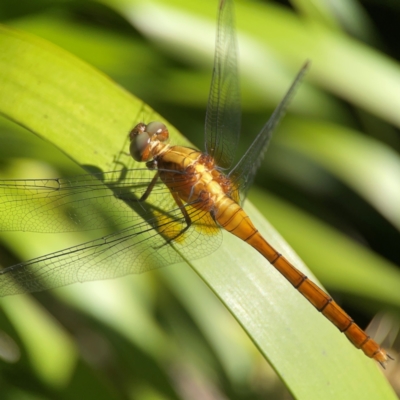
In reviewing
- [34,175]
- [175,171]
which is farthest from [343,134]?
[34,175]

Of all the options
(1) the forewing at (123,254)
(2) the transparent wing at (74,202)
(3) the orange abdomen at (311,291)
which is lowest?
(3) the orange abdomen at (311,291)

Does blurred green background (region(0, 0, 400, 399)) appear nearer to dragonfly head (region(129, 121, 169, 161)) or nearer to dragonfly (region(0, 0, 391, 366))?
dragonfly (region(0, 0, 391, 366))

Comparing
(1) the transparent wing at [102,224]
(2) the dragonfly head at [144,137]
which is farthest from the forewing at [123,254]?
(2) the dragonfly head at [144,137]

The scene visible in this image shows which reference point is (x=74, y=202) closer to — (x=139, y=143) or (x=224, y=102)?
(x=139, y=143)

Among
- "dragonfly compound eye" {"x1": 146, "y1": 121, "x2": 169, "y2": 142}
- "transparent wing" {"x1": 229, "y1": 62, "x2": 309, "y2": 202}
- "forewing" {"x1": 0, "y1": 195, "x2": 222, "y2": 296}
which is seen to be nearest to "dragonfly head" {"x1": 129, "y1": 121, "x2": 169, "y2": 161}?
"dragonfly compound eye" {"x1": 146, "y1": 121, "x2": 169, "y2": 142}

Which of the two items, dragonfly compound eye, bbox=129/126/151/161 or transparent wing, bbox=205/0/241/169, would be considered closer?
dragonfly compound eye, bbox=129/126/151/161

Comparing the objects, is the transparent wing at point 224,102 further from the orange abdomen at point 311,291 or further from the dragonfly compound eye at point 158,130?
the orange abdomen at point 311,291

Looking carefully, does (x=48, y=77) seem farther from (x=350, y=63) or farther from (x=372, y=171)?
(x=372, y=171)
